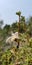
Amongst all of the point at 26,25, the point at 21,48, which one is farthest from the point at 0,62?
the point at 26,25

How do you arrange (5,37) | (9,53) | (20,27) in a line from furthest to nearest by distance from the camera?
1. (5,37)
2. (20,27)
3. (9,53)

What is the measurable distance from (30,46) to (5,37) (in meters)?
0.59

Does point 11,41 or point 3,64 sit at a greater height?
point 11,41

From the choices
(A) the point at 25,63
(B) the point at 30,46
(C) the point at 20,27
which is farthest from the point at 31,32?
(A) the point at 25,63

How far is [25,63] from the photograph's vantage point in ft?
6.43

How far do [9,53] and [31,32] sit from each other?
22.3 inches

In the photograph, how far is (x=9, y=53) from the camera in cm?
213

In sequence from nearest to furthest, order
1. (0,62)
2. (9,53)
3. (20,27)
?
1. (9,53)
2. (0,62)
3. (20,27)

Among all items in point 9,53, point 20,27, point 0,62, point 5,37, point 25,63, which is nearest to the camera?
point 25,63

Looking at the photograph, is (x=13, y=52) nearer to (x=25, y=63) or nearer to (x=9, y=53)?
(x=9, y=53)

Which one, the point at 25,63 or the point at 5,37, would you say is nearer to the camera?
the point at 25,63

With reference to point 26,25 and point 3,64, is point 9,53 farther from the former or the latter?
point 26,25

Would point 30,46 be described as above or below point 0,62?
above

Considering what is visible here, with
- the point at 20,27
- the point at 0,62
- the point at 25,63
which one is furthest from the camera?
the point at 20,27
